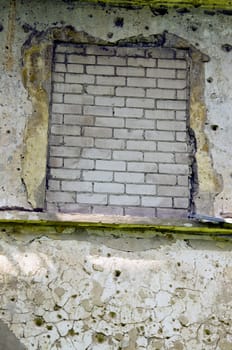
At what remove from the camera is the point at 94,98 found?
16.5 feet

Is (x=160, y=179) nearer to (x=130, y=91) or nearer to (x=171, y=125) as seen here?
(x=171, y=125)

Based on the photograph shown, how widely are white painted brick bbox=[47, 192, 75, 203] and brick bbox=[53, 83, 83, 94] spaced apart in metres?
0.73

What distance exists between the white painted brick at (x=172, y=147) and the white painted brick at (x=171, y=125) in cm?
11

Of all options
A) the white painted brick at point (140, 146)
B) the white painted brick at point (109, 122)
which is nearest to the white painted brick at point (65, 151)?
the white painted brick at point (109, 122)

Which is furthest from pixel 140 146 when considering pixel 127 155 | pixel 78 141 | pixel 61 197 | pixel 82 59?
pixel 82 59

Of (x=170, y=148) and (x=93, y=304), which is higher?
(x=170, y=148)

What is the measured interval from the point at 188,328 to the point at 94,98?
1.70 meters

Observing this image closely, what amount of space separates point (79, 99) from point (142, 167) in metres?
0.65

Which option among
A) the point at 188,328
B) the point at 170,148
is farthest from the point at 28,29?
the point at 188,328

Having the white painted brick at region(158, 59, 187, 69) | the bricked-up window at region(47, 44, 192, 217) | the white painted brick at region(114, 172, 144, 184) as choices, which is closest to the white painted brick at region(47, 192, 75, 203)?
the bricked-up window at region(47, 44, 192, 217)

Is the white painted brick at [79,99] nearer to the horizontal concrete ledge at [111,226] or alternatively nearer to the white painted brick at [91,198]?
the white painted brick at [91,198]

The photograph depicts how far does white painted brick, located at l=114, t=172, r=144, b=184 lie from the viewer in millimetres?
4875

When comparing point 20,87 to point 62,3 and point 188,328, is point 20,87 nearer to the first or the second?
point 62,3

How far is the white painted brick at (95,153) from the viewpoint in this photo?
4.92m
